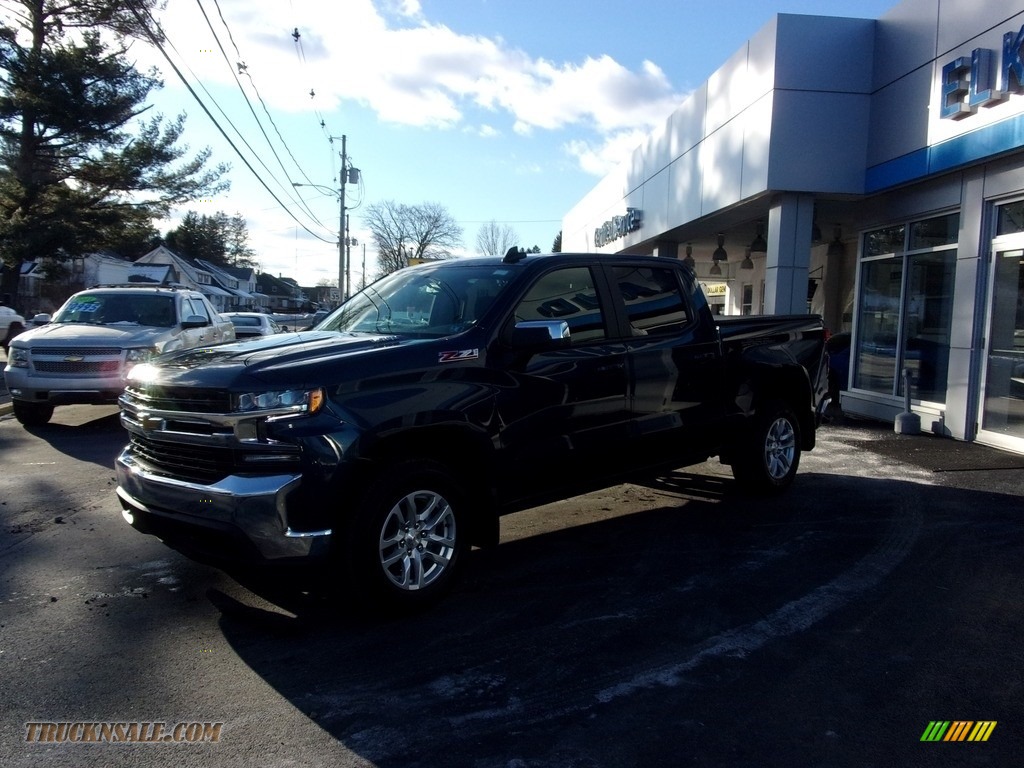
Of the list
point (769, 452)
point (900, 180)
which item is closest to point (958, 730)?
point (769, 452)

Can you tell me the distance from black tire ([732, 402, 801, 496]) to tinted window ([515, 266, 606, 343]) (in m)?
2.12

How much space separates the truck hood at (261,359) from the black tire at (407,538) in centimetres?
70

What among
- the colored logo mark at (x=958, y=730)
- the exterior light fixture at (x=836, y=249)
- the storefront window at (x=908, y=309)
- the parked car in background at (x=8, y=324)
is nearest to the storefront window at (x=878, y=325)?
the storefront window at (x=908, y=309)

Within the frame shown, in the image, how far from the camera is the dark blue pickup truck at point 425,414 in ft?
13.0

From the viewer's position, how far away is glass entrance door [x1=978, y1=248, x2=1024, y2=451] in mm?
9359

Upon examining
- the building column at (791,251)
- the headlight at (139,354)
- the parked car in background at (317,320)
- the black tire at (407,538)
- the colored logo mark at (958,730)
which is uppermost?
the building column at (791,251)

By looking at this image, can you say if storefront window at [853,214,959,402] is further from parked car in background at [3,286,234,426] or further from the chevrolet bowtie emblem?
the chevrolet bowtie emblem

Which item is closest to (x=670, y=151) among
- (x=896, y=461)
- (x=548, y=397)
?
(x=896, y=461)

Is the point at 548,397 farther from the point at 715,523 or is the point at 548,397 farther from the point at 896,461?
the point at 896,461

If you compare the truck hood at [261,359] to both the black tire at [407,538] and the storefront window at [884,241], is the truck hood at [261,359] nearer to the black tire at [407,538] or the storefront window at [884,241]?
the black tire at [407,538]

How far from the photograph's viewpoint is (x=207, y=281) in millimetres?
75438

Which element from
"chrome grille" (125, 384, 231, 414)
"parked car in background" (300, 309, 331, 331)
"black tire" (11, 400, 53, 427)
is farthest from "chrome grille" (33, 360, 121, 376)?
"chrome grille" (125, 384, 231, 414)

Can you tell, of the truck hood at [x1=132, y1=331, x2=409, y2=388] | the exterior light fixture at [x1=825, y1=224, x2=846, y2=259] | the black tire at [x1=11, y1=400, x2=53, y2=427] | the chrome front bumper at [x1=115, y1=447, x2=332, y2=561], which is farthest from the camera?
the exterior light fixture at [x1=825, y1=224, x2=846, y2=259]

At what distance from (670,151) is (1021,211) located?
29.9 ft
